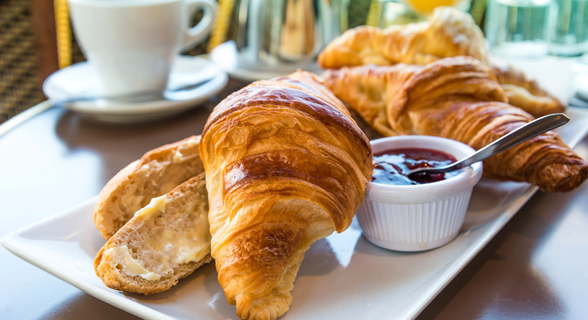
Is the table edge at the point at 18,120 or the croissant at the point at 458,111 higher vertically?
the croissant at the point at 458,111

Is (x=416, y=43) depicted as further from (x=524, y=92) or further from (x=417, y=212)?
(x=417, y=212)

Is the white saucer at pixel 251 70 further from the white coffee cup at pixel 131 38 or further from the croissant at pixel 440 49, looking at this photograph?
the croissant at pixel 440 49

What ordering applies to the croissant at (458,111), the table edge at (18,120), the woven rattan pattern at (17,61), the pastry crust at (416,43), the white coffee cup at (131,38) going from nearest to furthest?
the croissant at (458,111), the pastry crust at (416,43), the white coffee cup at (131,38), the table edge at (18,120), the woven rattan pattern at (17,61)

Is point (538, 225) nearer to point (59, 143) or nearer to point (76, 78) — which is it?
point (59, 143)

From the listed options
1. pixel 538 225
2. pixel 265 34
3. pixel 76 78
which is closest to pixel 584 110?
pixel 538 225

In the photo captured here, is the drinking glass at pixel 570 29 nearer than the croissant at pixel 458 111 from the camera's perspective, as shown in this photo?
No

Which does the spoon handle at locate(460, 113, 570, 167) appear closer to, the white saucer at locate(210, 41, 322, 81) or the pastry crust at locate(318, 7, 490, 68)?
the pastry crust at locate(318, 7, 490, 68)

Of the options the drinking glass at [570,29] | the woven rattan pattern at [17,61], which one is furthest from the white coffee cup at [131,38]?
the drinking glass at [570,29]

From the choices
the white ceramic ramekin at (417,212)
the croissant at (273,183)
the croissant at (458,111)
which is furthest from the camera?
the croissant at (458,111)

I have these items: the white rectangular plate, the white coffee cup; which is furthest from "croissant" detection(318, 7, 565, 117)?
A: the white coffee cup
